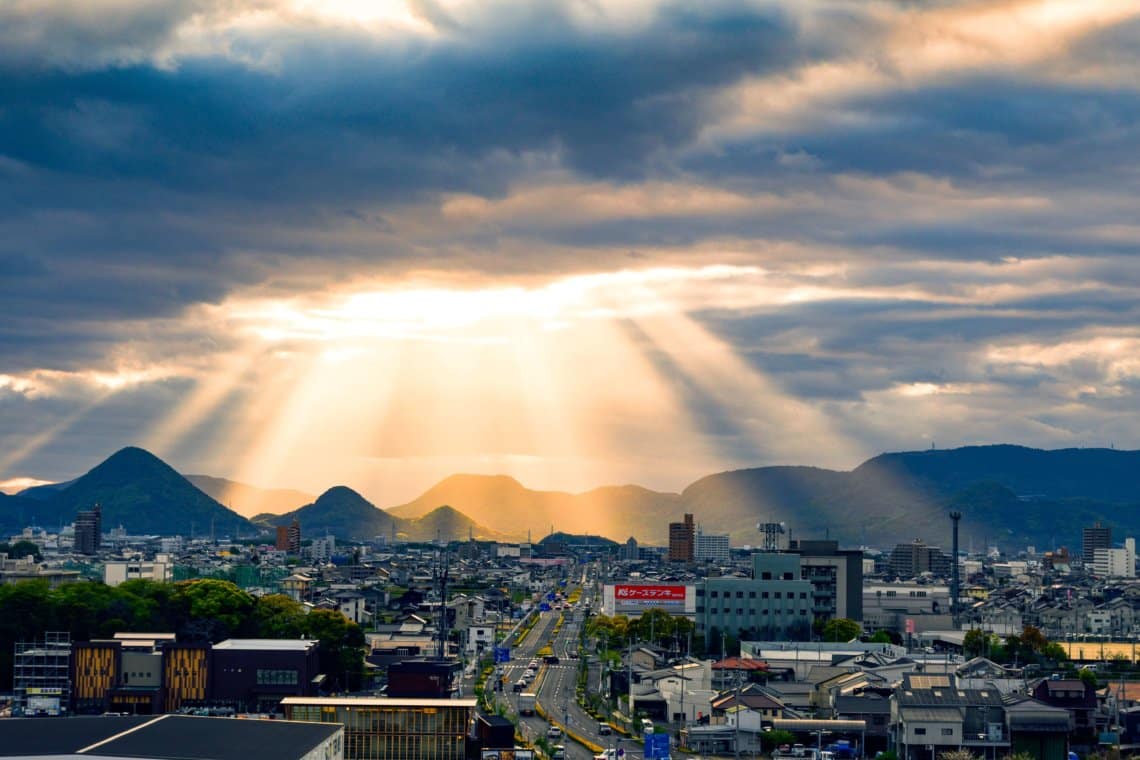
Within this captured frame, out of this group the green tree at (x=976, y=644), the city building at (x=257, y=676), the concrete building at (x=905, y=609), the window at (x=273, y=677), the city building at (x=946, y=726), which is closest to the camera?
the city building at (x=946, y=726)

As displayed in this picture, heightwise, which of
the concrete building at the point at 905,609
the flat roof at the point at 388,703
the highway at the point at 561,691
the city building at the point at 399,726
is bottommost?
the highway at the point at 561,691

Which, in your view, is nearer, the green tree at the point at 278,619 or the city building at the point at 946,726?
the city building at the point at 946,726

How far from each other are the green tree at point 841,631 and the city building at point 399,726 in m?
48.0

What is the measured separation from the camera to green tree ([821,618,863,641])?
9794cm

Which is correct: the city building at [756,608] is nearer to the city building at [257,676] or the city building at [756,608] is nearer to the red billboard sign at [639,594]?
the red billboard sign at [639,594]

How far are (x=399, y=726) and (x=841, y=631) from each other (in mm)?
49846

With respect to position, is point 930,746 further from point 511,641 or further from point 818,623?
point 511,641

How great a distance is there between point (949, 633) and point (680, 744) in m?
50.4

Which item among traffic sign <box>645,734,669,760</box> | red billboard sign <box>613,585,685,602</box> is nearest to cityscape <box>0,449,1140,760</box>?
traffic sign <box>645,734,669,760</box>

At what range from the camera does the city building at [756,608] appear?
336 feet

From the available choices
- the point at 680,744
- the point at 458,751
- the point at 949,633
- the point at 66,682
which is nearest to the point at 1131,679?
the point at 949,633

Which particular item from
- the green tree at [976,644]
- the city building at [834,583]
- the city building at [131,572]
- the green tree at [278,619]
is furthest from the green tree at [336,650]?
the city building at [131,572]

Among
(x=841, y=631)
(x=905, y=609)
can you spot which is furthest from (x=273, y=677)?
(x=905, y=609)

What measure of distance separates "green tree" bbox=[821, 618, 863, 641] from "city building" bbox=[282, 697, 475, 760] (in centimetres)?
4800
